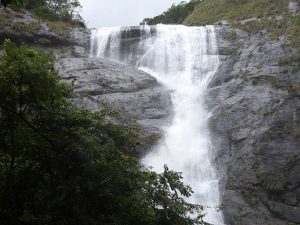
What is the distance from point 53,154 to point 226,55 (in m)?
19.3

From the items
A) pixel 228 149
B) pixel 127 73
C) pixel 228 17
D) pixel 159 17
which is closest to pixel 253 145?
pixel 228 149

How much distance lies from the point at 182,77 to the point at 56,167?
18.1m

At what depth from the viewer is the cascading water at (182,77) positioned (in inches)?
743

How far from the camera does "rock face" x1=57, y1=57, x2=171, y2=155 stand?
72.3 ft

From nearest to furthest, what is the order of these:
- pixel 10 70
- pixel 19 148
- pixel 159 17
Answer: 1. pixel 10 70
2. pixel 19 148
3. pixel 159 17

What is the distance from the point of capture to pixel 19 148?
30.3 feet

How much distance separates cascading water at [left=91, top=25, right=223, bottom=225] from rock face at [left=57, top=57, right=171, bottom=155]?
0.74m

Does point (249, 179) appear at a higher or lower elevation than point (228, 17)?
lower

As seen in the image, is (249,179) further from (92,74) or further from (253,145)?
(92,74)

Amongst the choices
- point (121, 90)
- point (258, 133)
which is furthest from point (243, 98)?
point (121, 90)

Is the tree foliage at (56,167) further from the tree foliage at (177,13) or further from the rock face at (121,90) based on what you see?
the tree foliage at (177,13)

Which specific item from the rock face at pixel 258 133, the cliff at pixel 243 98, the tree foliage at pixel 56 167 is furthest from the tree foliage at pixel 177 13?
the tree foliage at pixel 56 167

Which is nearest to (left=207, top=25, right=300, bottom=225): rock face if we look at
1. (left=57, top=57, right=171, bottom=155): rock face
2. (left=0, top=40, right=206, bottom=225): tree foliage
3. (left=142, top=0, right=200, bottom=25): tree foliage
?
(left=57, top=57, right=171, bottom=155): rock face

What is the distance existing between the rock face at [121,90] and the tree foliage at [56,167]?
10846mm
